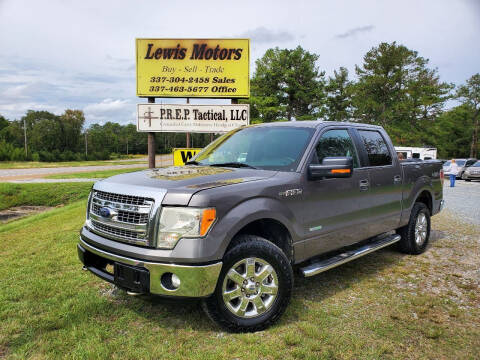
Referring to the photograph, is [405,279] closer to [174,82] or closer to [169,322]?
[169,322]

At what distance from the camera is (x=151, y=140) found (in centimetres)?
1005

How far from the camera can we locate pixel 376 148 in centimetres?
482

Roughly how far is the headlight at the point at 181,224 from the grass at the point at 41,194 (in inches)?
569

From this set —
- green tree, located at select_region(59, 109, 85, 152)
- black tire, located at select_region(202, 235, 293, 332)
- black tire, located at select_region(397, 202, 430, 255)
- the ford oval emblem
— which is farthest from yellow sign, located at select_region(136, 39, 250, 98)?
green tree, located at select_region(59, 109, 85, 152)

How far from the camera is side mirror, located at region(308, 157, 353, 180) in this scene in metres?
3.36

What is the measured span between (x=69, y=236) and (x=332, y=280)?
4735 mm

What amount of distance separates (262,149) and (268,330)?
1856 millimetres

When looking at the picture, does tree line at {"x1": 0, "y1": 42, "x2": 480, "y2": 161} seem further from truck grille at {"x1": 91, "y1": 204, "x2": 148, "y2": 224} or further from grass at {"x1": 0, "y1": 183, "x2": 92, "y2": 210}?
truck grille at {"x1": 91, "y1": 204, "x2": 148, "y2": 224}

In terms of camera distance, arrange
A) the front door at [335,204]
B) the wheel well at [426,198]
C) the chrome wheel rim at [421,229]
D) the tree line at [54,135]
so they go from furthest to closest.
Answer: the tree line at [54,135] < the wheel well at [426,198] < the chrome wheel rim at [421,229] < the front door at [335,204]

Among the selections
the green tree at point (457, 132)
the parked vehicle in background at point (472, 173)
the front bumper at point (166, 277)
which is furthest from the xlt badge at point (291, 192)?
the green tree at point (457, 132)

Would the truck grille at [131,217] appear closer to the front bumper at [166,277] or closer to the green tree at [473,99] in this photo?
the front bumper at [166,277]

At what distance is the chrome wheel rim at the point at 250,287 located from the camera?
9.76 ft

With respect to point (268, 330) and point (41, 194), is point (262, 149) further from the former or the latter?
point (41, 194)

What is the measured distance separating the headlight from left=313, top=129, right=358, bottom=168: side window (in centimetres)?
152
